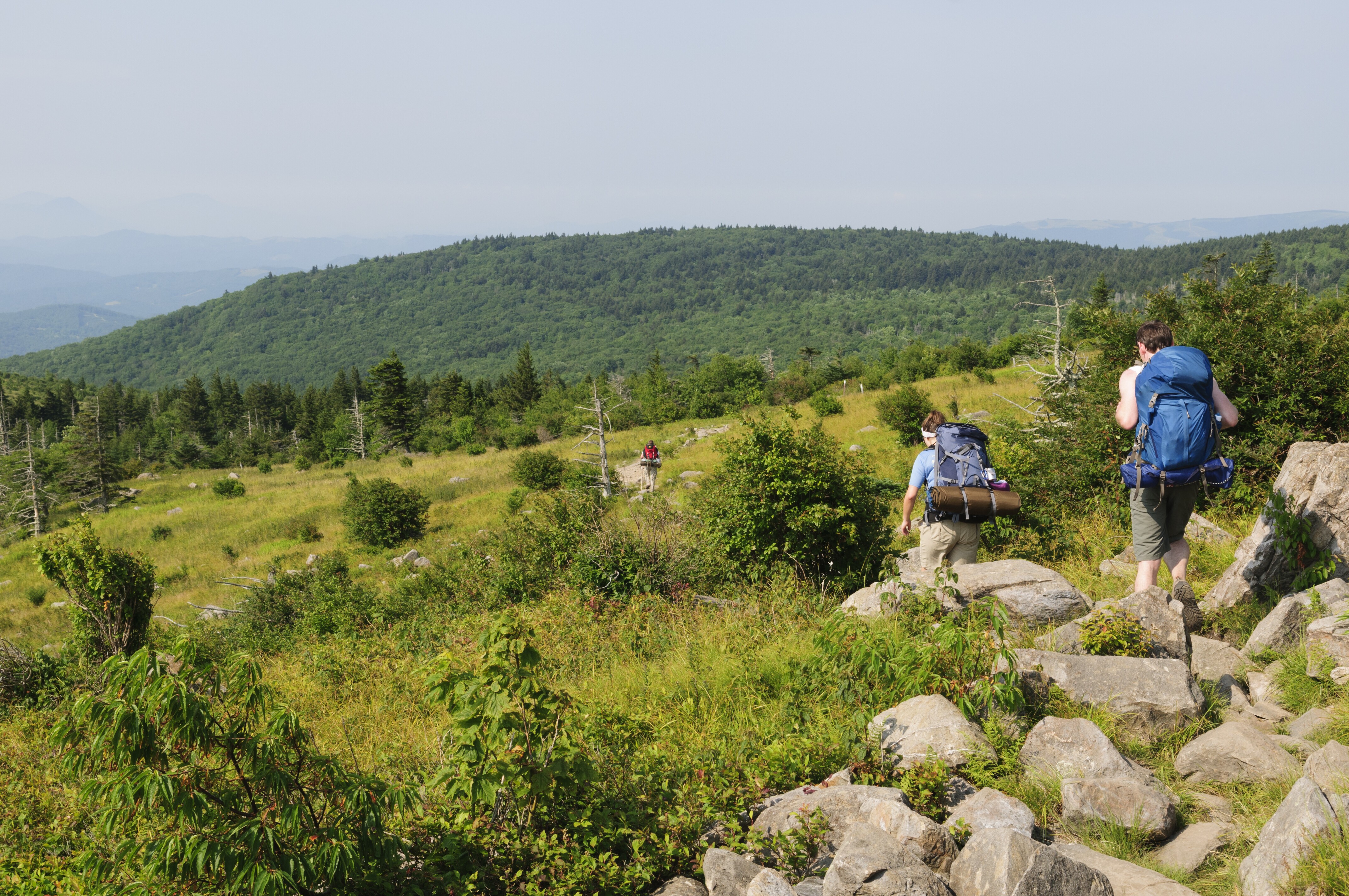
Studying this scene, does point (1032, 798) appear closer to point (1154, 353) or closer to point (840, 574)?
point (1154, 353)

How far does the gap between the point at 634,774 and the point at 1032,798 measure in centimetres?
193

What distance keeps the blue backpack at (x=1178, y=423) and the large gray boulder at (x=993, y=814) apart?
2.85 metres

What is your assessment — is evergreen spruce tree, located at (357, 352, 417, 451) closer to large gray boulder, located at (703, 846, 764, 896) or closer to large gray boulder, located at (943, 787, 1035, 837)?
large gray boulder, located at (703, 846, 764, 896)

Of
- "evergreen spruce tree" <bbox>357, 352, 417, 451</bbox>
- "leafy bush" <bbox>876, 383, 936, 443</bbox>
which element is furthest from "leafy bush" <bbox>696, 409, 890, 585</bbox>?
"evergreen spruce tree" <bbox>357, 352, 417, 451</bbox>

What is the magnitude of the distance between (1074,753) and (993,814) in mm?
683

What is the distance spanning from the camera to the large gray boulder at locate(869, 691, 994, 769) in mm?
3650

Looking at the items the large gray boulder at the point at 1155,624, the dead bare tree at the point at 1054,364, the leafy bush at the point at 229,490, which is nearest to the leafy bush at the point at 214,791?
the large gray boulder at the point at 1155,624

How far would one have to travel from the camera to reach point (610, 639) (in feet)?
22.3

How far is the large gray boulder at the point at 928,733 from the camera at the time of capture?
3.65m

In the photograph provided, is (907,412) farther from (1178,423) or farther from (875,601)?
(1178,423)

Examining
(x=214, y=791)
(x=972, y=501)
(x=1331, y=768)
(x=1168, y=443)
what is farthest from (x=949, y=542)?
(x=214, y=791)

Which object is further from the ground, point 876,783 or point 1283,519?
point 1283,519

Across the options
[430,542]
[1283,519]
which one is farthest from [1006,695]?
[430,542]

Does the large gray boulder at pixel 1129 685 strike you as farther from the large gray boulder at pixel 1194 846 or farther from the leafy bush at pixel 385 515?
the leafy bush at pixel 385 515
